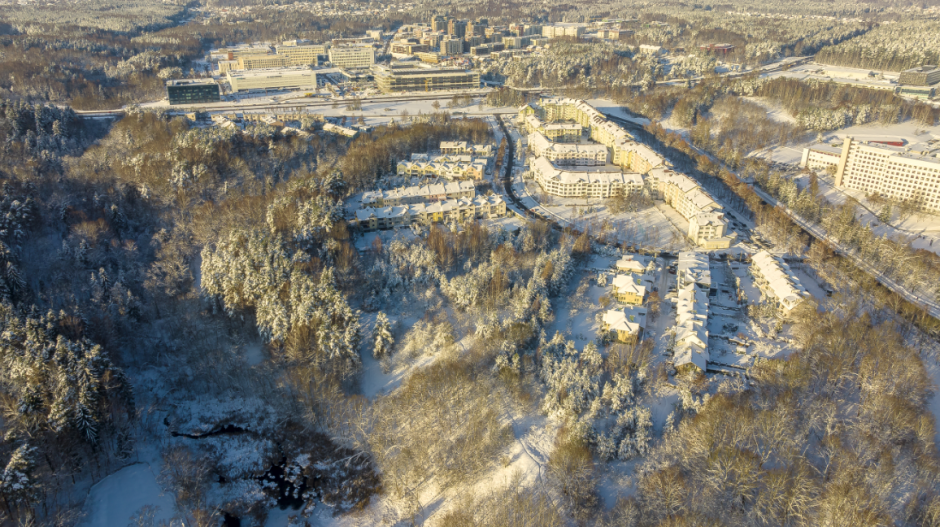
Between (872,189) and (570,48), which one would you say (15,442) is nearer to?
(872,189)

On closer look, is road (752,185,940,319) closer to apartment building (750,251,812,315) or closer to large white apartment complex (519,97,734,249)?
apartment building (750,251,812,315)

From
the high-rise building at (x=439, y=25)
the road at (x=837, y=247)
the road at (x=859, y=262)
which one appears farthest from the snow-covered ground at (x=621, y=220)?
the high-rise building at (x=439, y=25)

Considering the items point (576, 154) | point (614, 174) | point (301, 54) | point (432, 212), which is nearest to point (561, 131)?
point (576, 154)

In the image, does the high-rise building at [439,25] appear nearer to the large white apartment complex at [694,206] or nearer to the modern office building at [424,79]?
the modern office building at [424,79]

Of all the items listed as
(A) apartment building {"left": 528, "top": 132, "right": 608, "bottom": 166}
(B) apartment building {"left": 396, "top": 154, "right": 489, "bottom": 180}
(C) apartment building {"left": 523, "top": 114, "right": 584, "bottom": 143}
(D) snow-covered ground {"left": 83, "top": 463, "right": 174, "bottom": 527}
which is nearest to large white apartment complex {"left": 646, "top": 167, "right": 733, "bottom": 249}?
(A) apartment building {"left": 528, "top": 132, "right": 608, "bottom": 166}

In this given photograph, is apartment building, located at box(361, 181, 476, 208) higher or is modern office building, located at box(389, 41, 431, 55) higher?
modern office building, located at box(389, 41, 431, 55)

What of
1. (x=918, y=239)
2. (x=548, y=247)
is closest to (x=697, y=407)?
(x=548, y=247)

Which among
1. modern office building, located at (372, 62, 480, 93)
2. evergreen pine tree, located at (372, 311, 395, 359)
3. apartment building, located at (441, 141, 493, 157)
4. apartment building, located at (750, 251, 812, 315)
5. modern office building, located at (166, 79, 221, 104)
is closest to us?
evergreen pine tree, located at (372, 311, 395, 359)

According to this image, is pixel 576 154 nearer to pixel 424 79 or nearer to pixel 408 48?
pixel 424 79
